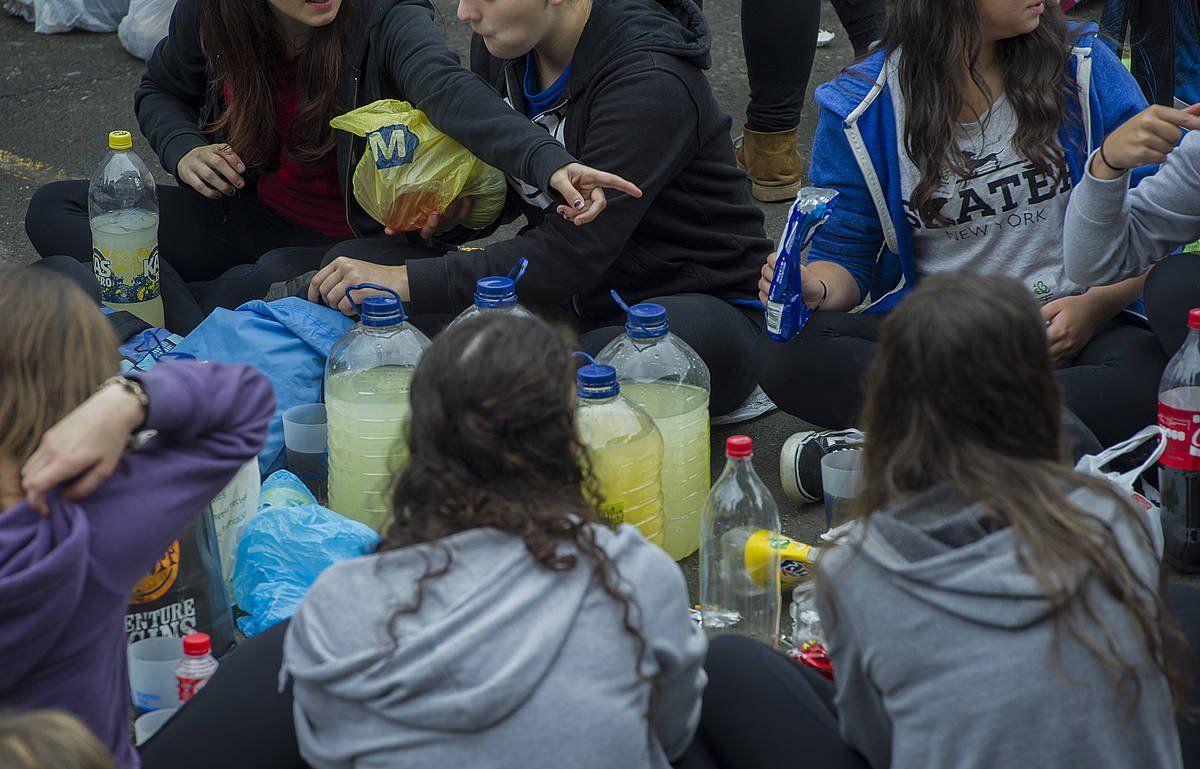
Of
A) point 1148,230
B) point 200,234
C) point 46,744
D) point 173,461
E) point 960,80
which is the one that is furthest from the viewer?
point 200,234

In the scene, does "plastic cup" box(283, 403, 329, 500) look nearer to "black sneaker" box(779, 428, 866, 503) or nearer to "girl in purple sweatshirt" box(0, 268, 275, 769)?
"black sneaker" box(779, 428, 866, 503)

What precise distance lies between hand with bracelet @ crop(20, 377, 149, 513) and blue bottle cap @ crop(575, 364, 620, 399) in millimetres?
960

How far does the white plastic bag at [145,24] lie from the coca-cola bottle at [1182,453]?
4401mm

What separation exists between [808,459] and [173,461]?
153 cm

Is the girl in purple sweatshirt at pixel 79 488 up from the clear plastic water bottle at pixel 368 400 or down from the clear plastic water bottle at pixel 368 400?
up

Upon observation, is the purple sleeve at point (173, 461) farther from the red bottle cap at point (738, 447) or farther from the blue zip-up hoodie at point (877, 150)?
the blue zip-up hoodie at point (877, 150)

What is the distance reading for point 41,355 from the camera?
6.07 ft

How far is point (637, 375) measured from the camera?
313 centimetres

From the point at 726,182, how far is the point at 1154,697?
6.37 feet

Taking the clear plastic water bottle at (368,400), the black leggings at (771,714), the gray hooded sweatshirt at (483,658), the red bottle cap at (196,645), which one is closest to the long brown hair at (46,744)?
the gray hooded sweatshirt at (483,658)

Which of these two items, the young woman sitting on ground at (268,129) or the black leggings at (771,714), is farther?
the young woman sitting on ground at (268,129)

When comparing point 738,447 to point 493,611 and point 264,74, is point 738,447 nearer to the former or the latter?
point 493,611

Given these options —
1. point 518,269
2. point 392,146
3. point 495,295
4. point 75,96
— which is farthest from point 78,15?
point 495,295

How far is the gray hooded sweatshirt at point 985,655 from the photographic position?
1.65 metres
